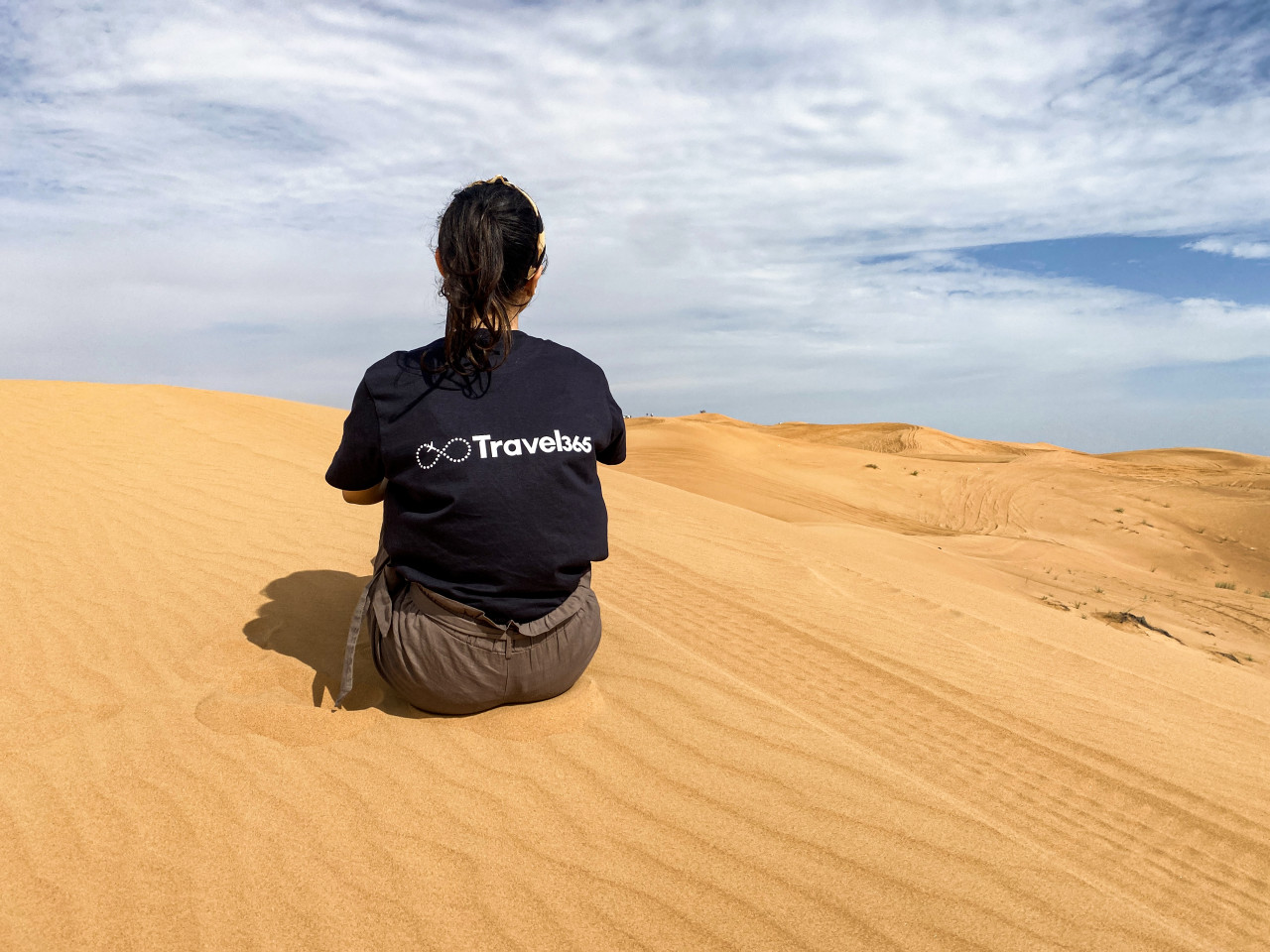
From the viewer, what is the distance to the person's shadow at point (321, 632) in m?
2.81

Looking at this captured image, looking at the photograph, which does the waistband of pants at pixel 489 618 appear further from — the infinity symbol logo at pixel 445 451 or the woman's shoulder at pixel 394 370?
the woman's shoulder at pixel 394 370

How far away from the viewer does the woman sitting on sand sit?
2.38 meters

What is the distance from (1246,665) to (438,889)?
268 inches

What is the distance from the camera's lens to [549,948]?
5.71ft

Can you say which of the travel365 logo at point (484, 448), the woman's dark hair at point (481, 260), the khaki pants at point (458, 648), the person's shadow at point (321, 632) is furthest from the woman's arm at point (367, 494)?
the person's shadow at point (321, 632)

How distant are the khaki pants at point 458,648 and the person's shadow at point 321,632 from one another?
191mm

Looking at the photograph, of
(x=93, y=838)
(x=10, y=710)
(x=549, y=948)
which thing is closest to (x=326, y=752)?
(x=93, y=838)

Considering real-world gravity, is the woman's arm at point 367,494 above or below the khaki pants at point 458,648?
above

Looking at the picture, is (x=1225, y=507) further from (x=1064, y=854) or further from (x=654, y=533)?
(x=1064, y=854)

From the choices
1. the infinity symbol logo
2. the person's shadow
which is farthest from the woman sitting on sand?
the person's shadow

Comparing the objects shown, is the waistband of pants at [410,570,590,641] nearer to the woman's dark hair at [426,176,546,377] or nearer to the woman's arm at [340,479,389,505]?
the woman's arm at [340,479,389,505]

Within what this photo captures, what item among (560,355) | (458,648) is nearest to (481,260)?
(560,355)

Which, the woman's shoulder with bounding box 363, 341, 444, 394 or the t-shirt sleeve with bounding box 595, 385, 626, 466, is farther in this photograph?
the t-shirt sleeve with bounding box 595, 385, 626, 466

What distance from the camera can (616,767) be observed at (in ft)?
7.95
